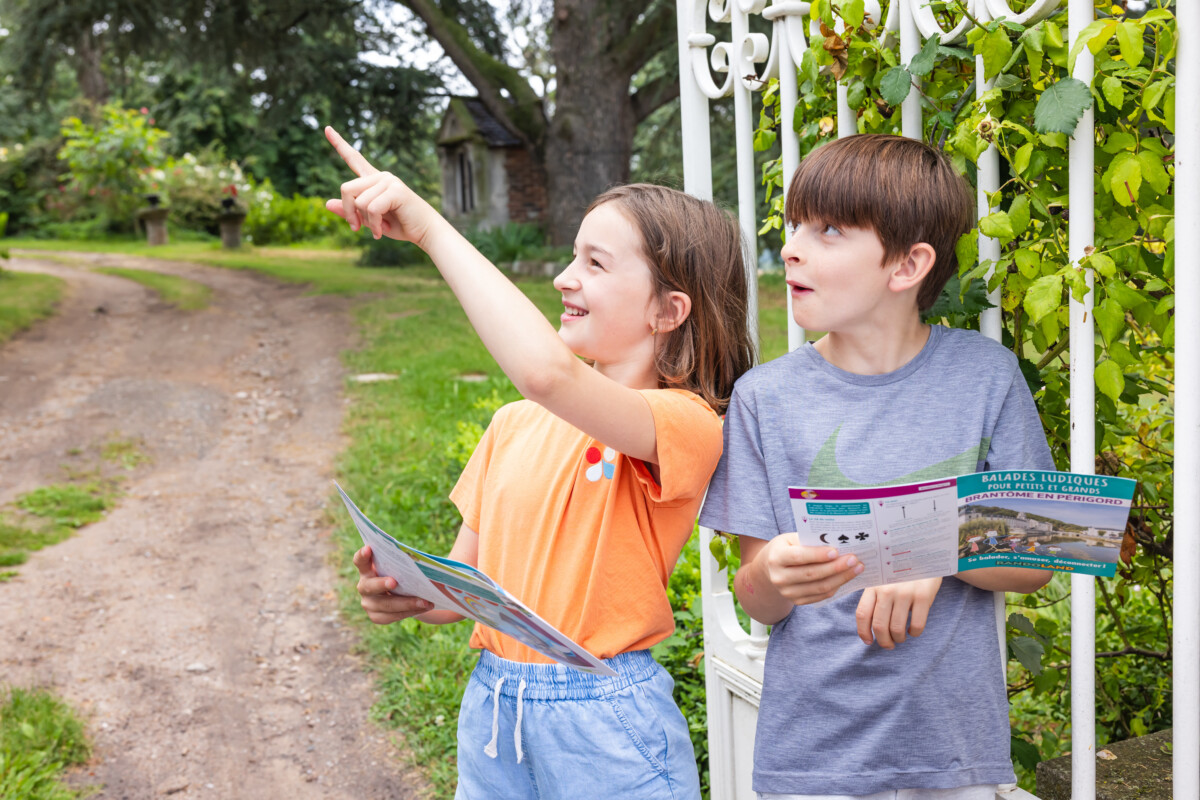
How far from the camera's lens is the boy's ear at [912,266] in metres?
1.40

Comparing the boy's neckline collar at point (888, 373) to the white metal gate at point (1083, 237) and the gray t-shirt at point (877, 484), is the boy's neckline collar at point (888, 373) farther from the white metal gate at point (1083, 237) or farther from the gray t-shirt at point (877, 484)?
the white metal gate at point (1083, 237)

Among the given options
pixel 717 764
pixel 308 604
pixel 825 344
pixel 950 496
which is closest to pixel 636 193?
pixel 825 344

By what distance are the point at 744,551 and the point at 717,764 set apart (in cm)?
101

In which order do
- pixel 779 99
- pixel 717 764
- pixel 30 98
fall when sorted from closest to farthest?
1. pixel 779 99
2. pixel 717 764
3. pixel 30 98

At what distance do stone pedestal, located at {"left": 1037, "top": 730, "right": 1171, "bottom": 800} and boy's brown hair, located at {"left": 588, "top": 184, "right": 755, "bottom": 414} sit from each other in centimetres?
92

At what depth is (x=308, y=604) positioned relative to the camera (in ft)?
14.0

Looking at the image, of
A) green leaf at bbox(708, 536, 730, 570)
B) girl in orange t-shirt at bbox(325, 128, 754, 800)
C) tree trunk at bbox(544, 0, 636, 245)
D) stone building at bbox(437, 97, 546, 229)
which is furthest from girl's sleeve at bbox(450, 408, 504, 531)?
stone building at bbox(437, 97, 546, 229)

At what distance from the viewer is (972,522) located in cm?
115

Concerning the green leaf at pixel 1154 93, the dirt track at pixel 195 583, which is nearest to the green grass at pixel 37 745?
the dirt track at pixel 195 583

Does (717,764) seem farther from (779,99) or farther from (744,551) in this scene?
(779,99)

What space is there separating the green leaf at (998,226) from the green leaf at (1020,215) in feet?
0.03

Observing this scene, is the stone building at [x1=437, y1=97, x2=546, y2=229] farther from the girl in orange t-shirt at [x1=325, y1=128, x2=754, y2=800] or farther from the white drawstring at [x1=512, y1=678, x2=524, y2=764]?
the white drawstring at [x1=512, y1=678, x2=524, y2=764]

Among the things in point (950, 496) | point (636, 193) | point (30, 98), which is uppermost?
point (30, 98)

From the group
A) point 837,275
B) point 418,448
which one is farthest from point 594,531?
point 418,448
